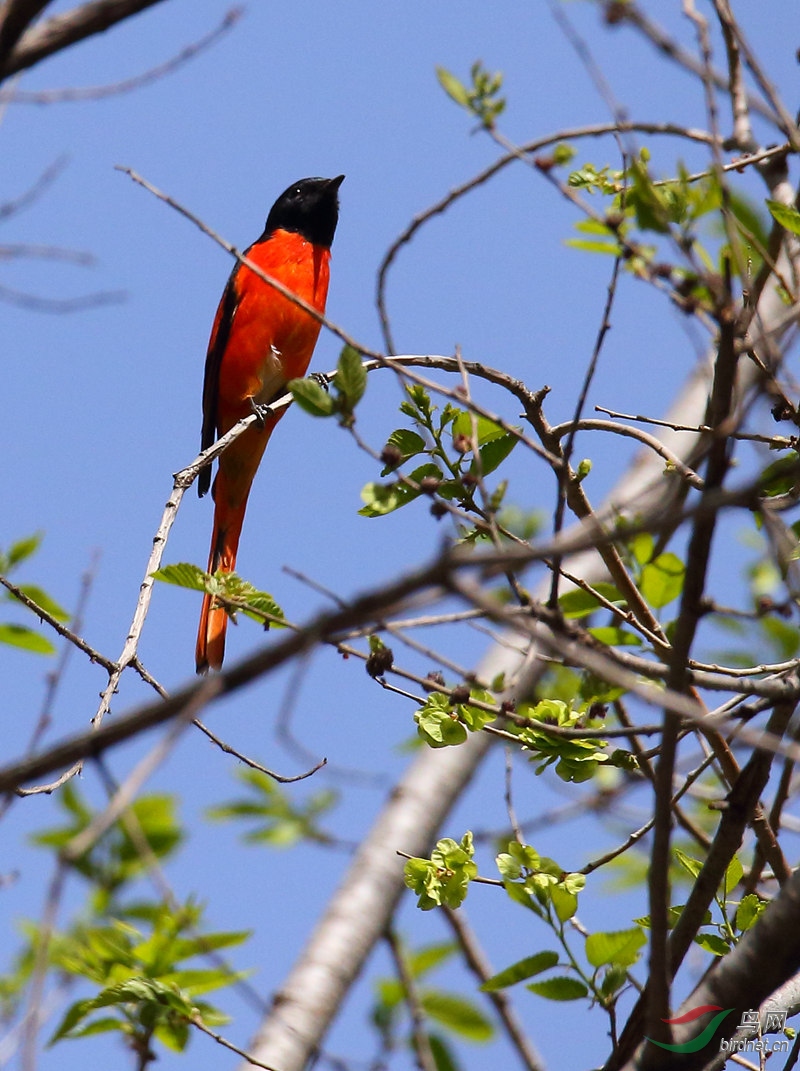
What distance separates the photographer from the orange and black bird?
19.2 feet

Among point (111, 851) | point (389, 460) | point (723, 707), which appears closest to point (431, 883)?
point (723, 707)

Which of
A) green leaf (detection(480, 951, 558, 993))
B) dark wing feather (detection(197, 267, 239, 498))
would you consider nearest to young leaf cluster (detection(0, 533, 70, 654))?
green leaf (detection(480, 951, 558, 993))

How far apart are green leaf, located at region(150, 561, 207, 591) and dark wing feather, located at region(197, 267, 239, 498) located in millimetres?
3842

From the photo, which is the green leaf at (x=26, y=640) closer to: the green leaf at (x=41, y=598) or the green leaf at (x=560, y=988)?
the green leaf at (x=41, y=598)

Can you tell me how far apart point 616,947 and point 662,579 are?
71cm

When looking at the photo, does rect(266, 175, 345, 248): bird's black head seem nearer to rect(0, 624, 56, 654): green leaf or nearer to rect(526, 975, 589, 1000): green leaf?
rect(0, 624, 56, 654): green leaf

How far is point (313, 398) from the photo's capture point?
207 centimetres

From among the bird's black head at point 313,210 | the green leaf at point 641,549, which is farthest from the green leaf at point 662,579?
the bird's black head at point 313,210

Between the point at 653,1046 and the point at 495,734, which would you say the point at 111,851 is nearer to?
the point at 495,734

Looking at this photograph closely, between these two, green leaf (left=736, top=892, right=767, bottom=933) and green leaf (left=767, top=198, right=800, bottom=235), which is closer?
green leaf (left=767, top=198, right=800, bottom=235)

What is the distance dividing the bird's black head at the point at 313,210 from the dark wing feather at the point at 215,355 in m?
0.58

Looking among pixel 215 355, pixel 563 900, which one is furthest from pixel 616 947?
pixel 215 355

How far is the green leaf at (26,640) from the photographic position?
2.99m

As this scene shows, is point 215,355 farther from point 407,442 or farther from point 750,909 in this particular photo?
point 750,909
